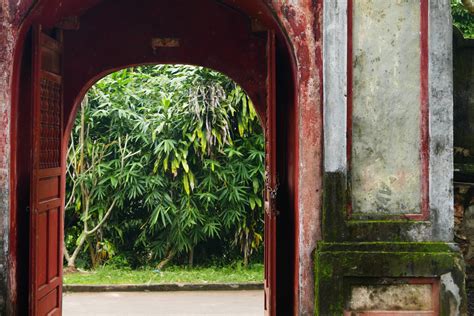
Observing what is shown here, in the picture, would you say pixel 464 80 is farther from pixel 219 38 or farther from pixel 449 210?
pixel 219 38

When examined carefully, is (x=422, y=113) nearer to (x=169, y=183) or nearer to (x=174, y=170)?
(x=174, y=170)

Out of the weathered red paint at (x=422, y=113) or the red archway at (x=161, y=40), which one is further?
the red archway at (x=161, y=40)

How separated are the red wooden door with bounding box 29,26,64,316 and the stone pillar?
201 centimetres

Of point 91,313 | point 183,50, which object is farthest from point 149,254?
point 183,50

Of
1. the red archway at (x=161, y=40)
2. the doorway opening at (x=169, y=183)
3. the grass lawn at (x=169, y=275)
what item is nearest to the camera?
the red archway at (x=161, y=40)

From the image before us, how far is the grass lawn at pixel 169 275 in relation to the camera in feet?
28.3

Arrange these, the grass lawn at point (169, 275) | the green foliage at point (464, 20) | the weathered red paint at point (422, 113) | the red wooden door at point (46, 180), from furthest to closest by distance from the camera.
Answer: the green foliage at point (464, 20), the grass lawn at point (169, 275), the red wooden door at point (46, 180), the weathered red paint at point (422, 113)

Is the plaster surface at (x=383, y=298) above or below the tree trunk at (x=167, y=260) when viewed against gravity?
above

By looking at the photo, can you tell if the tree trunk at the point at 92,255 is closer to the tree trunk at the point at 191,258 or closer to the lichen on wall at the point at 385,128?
the tree trunk at the point at 191,258

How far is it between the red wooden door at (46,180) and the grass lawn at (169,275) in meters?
3.20

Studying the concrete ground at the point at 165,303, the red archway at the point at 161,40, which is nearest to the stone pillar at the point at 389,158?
the red archway at the point at 161,40

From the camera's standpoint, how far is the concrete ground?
7191mm

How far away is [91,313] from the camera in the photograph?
7152mm

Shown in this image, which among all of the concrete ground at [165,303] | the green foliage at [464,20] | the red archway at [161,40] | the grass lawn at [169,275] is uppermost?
the green foliage at [464,20]
